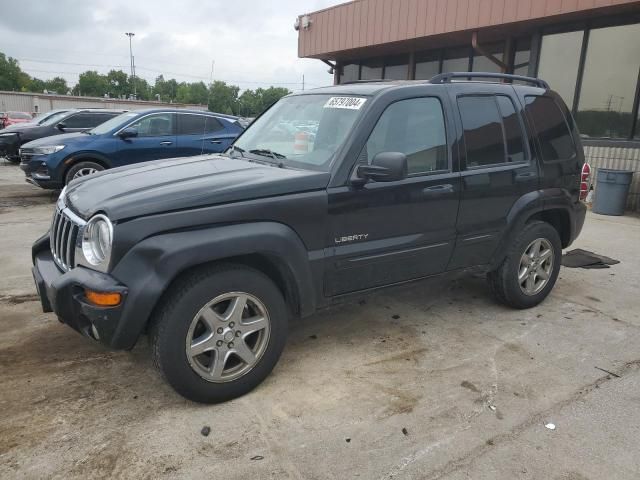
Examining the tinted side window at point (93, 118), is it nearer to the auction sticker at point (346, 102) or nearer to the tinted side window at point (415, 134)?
the auction sticker at point (346, 102)

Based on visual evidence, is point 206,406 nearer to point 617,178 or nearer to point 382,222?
point 382,222

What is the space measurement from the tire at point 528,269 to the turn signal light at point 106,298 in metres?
3.02

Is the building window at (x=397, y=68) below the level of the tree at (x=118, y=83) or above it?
below

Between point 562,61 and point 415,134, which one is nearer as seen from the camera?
point 415,134

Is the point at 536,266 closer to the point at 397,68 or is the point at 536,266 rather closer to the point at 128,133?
the point at 128,133

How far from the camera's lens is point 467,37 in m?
11.4

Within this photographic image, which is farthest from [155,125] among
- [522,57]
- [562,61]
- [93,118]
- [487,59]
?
[562,61]

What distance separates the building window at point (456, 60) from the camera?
12.2m

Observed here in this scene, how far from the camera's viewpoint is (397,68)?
14.1 meters

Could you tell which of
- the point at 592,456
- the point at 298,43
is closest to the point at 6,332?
the point at 592,456

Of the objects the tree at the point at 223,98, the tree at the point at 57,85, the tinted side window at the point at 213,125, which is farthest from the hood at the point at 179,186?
the tree at the point at 57,85

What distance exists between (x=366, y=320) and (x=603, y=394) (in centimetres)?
172

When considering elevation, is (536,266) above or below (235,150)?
below

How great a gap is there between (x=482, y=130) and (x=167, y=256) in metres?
2.53
